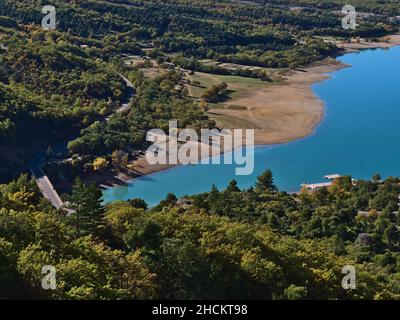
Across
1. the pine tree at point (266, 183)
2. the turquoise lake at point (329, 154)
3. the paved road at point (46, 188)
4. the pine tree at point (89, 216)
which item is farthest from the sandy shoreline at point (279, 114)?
the pine tree at point (89, 216)

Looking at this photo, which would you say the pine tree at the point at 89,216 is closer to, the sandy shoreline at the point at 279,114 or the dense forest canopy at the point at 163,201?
the dense forest canopy at the point at 163,201

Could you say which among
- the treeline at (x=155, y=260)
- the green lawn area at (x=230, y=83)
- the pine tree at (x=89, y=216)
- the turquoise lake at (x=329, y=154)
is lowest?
the treeline at (x=155, y=260)

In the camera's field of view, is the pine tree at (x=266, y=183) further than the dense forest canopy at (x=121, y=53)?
No

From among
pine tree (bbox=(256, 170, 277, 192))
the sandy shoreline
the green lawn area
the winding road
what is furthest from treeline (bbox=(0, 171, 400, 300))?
the green lawn area

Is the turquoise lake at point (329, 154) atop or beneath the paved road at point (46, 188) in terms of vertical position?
atop

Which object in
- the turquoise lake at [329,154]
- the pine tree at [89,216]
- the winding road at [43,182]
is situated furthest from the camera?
the turquoise lake at [329,154]
